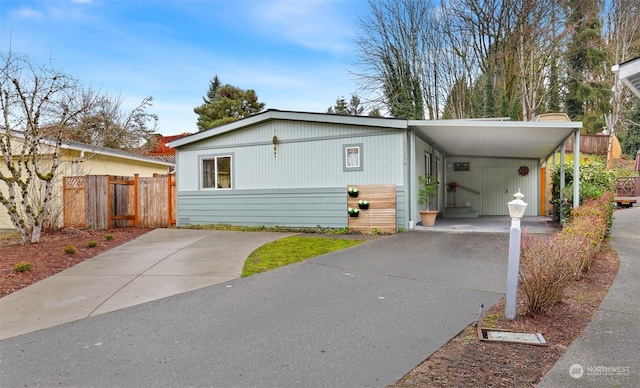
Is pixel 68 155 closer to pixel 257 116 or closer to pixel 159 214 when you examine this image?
pixel 159 214

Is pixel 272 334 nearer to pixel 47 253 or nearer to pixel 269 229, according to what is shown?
pixel 47 253

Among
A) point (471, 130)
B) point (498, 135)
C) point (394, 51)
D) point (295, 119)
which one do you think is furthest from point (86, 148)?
point (394, 51)

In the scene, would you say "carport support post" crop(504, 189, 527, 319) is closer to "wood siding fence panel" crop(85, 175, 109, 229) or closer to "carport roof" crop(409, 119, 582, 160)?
"carport roof" crop(409, 119, 582, 160)

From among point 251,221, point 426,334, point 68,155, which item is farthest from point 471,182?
point 68,155

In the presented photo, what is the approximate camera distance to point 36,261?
6.71 metres

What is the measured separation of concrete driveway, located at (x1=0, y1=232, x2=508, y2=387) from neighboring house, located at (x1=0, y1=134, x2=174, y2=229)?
313 inches

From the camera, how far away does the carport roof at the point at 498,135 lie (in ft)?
29.1

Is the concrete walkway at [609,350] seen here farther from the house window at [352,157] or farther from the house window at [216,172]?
the house window at [216,172]

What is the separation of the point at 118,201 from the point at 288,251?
288 inches

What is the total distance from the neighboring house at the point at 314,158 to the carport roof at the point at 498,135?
24 mm

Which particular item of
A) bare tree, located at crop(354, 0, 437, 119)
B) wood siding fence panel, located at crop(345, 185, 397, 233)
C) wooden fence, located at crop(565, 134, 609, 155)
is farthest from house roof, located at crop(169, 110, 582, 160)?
wooden fence, located at crop(565, 134, 609, 155)

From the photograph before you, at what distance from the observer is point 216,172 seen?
1240cm

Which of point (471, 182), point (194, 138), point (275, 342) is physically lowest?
point (275, 342)

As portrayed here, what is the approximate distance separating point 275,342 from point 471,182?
556 inches
